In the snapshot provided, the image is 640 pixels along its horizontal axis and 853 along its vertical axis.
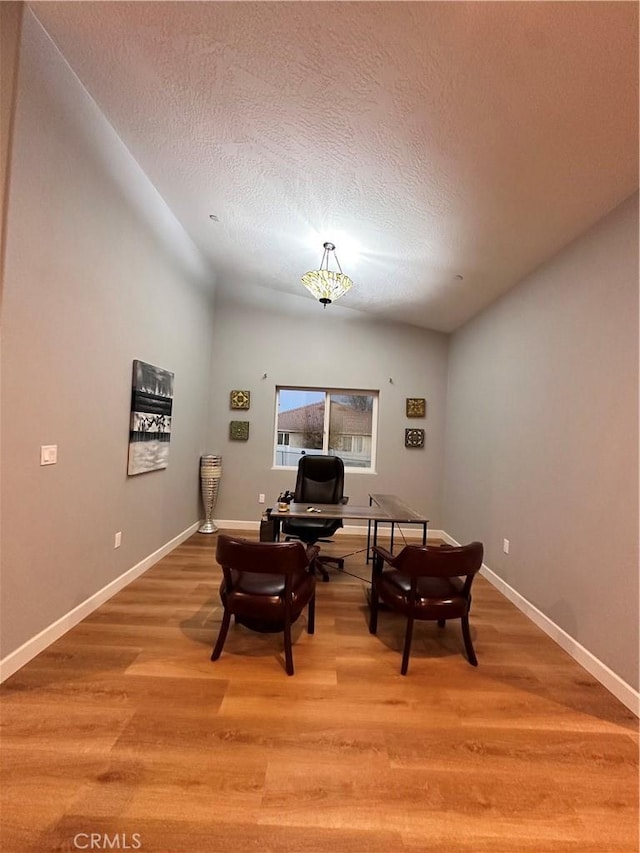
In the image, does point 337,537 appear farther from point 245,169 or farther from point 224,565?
point 245,169

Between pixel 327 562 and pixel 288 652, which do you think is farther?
pixel 327 562

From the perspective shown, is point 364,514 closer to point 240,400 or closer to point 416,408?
point 416,408

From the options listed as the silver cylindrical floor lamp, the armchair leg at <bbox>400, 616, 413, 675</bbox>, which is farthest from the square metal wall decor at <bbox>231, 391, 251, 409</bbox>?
the armchair leg at <bbox>400, 616, 413, 675</bbox>

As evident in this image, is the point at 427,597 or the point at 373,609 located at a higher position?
the point at 427,597

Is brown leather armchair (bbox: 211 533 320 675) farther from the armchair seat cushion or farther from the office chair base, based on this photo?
the office chair base

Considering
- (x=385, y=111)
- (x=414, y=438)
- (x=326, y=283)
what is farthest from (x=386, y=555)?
(x=414, y=438)

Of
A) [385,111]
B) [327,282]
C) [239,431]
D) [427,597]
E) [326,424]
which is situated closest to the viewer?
[385,111]

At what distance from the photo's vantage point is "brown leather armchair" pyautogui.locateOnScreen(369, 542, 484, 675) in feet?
6.48

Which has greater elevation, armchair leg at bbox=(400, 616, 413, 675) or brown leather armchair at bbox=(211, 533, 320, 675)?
brown leather armchair at bbox=(211, 533, 320, 675)

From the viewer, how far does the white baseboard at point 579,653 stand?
1.83 meters

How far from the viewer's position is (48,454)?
81.3 inches

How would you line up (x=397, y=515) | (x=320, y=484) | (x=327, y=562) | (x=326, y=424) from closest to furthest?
(x=397, y=515) → (x=327, y=562) → (x=320, y=484) → (x=326, y=424)

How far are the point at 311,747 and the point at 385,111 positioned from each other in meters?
3.04

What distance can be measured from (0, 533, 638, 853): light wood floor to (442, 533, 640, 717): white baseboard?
0.05 m
